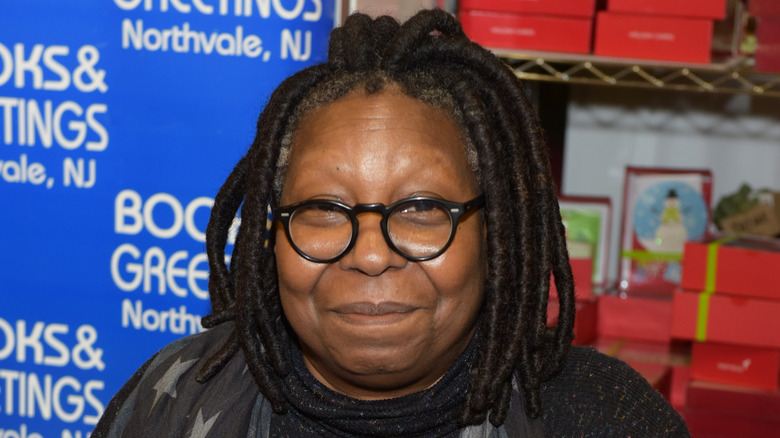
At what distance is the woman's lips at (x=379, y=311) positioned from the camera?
1.06 m

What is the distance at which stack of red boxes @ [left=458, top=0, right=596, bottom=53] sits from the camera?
1.89 m

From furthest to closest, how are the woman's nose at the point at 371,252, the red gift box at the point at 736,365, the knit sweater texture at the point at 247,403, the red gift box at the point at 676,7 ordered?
the red gift box at the point at 736,365 < the red gift box at the point at 676,7 < the knit sweater texture at the point at 247,403 < the woman's nose at the point at 371,252

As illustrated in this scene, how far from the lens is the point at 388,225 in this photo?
1058 mm

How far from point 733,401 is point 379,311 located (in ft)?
3.89

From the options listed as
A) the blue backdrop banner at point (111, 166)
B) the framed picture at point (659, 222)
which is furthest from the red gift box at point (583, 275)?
the blue backdrop banner at point (111, 166)

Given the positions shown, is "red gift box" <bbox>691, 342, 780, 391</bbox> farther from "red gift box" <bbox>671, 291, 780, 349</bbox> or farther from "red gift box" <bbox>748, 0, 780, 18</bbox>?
"red gift box" <bbox>748, 0, 780, 18</bbox>

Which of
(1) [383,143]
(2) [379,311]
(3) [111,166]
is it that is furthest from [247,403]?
(3) [111,166]

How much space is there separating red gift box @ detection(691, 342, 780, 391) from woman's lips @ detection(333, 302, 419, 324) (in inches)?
44.4

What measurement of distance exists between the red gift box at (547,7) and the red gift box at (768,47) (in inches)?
12.9

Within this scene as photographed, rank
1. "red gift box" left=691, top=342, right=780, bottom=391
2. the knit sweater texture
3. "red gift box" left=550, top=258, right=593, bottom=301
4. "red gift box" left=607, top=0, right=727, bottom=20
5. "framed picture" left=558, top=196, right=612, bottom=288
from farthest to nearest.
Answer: "framed picture" left=558, top=196, right=612, bottom=288 → "red gift box" left=550, top=258, right=593, bottom=301 → "red gift box" left=691, top=342, right=780, bottom=391 → "red gift box" left=607, top=0, right=727, bottom=20 → the knit sweater texture

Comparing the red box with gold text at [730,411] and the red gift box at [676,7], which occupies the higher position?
the red gift box at [676,7]

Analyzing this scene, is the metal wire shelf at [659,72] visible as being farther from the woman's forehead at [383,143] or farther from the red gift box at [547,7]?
the woman's forehead at [383,143]

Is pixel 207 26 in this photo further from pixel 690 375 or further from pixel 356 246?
pixel 690 375

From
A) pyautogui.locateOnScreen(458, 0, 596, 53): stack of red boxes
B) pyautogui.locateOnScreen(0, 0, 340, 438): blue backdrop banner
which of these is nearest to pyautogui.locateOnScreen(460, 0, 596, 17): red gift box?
pyautogui.locateOnScreen(458, 0, 596, 53): stack of red boxes
